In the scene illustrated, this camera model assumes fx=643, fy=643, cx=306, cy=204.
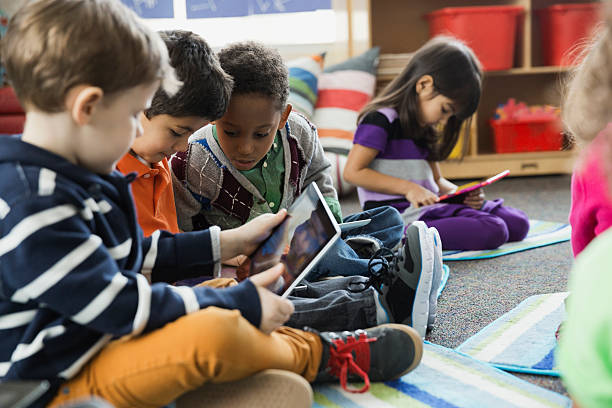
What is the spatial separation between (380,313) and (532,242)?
2.51ft

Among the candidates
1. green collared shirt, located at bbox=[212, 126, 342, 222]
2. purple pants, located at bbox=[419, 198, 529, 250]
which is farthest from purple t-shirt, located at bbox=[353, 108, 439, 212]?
green collared shirt, located at bbox=[212, 126, 342, 222]

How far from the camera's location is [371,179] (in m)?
1.63

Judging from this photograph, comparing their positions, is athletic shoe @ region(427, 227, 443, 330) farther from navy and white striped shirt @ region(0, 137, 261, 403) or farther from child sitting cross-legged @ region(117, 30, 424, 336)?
navy and white striped shirt @ region(0, 137, 261, 403)

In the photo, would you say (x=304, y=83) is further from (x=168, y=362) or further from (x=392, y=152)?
(x=168, y=362)

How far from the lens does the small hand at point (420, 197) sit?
1574mm

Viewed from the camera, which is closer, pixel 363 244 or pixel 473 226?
pixel 363 244

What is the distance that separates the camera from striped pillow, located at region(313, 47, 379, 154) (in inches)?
94.3

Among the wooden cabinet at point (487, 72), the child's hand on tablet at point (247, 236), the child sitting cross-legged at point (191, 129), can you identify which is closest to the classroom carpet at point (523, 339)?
the child sitting cross-legged at point (191, 129)

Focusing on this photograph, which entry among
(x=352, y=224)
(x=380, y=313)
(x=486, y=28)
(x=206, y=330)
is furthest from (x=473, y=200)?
(x=206, y=330)

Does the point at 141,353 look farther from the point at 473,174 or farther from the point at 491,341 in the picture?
the point at 473,174

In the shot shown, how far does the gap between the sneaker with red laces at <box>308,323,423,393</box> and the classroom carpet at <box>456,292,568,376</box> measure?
130 mm

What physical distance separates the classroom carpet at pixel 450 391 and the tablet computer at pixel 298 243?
159 mm

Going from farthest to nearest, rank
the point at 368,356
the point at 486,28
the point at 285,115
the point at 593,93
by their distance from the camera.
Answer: the point at 486,28
the point at 285,115
the point at 368,356
the point at 593,93

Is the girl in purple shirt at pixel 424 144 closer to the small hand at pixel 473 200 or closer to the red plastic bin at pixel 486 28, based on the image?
the small hand at pixel 473 200
